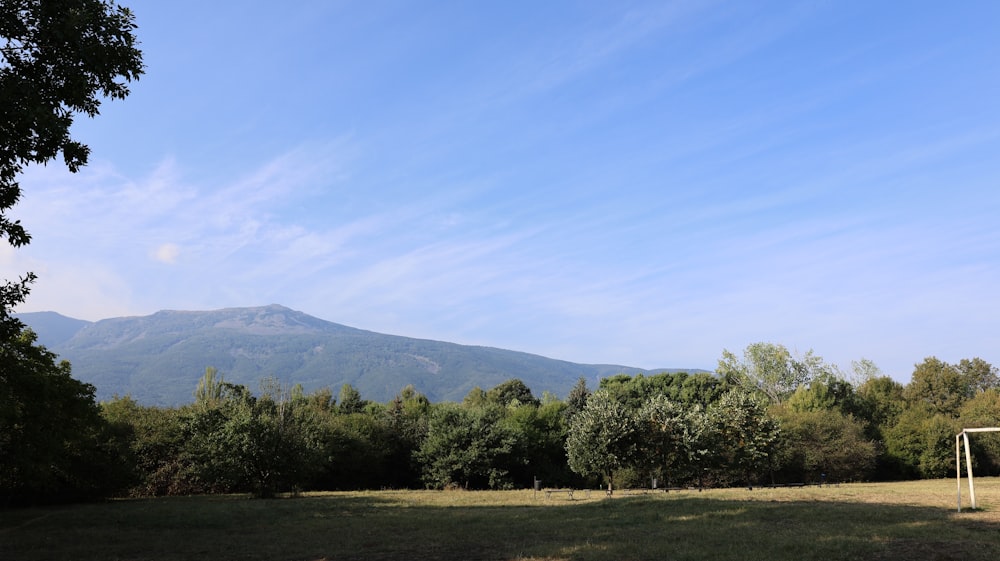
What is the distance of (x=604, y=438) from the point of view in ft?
148

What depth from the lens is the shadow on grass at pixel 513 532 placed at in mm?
17312

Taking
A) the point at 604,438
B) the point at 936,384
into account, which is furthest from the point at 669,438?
the point at 936,384

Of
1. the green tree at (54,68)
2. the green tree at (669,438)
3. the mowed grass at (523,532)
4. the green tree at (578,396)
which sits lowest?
the mowed grass at (523,532)

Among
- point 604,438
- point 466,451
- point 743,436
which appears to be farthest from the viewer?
point 466,451

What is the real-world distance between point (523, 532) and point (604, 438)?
946 inches

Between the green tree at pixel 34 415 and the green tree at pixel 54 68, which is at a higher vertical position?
the green tree at pixel 54 68

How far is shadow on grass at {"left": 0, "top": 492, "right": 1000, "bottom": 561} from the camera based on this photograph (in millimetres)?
17312

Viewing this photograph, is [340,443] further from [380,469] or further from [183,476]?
[183,476]

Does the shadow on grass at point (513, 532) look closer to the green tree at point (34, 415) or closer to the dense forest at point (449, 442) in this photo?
the green tree at point (34, 415)

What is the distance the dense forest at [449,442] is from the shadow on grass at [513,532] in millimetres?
4987

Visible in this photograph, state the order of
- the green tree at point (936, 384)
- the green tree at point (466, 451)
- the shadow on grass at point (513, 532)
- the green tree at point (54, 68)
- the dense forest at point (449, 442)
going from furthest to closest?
the green tree at point (936, 384) → the green tree at point (466, 451) → the dense forest at point (449, 442) → the shadow on grass at point (513, 532) → the green tree at point (54, 68)

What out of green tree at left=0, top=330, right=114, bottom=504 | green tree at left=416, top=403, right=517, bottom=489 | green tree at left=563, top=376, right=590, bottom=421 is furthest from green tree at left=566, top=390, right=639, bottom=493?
green tree at left=563, top=376, right=590, bottom=421

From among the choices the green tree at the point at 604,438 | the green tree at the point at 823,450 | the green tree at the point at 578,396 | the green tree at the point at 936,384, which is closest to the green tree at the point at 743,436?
the green tree at the point at 604,438

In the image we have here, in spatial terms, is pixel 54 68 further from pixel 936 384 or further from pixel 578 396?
pixel 936 384
